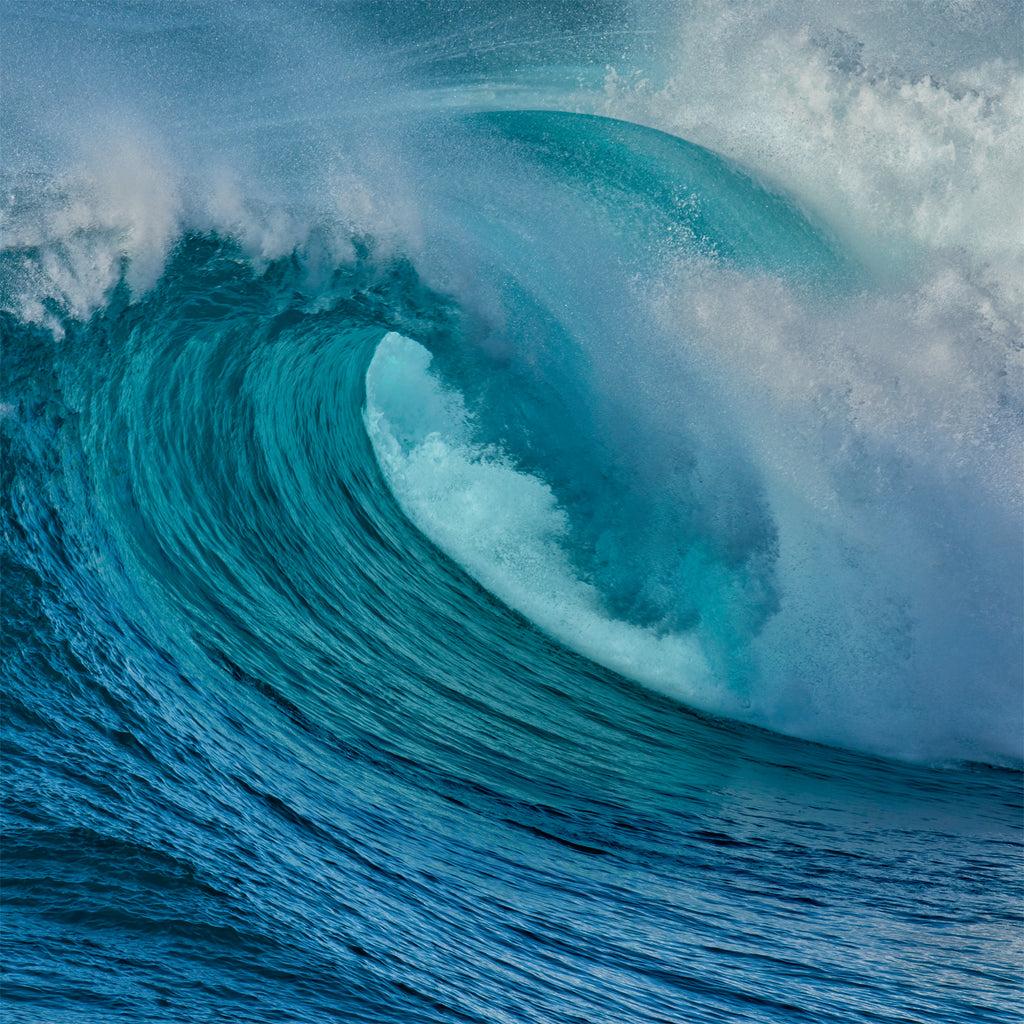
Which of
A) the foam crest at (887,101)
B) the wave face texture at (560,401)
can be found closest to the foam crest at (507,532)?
the wave face texture at (560,401)

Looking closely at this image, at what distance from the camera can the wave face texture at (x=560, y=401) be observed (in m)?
5.36

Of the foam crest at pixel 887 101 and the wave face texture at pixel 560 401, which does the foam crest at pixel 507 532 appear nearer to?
the wave face texture at pixel 560 401

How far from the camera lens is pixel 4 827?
2.98 m

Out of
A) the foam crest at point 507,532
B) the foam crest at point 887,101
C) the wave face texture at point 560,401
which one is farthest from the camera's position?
the foam crest at point 507,532

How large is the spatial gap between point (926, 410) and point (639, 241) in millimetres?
2551

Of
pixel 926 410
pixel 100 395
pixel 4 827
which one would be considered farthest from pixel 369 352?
pixel 4 827

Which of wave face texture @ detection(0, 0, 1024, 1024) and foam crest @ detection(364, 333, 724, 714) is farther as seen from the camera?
foam crest @ detection(364, 333, 724, 714)

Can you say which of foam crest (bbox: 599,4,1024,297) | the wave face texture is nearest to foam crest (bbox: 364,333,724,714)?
the wave face texture

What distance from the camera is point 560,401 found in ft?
24.3

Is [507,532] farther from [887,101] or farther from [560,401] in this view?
[887,101]

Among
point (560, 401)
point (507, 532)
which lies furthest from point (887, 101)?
point (507, 532)

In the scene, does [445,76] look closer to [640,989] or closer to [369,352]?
[369,352]

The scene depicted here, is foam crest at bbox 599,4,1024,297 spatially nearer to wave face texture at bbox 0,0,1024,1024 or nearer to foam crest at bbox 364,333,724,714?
wave face texture at bbox 0,0,1024,1024

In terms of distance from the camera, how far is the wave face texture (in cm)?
536
